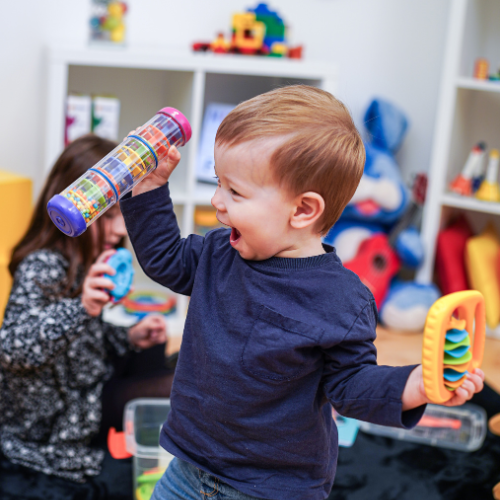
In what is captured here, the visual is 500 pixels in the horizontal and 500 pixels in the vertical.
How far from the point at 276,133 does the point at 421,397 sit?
293 mm

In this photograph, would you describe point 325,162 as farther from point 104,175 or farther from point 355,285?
point 104,175

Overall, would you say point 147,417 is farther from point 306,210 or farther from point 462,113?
point 462,113

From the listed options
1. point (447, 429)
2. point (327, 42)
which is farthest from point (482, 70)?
point (447, 429)

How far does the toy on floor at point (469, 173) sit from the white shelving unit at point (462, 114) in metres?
0.03

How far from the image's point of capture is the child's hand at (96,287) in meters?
1.05

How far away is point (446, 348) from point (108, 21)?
158cm

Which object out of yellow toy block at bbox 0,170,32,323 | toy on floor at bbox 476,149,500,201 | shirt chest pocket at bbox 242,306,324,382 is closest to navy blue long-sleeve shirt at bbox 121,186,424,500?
shirt chest pocket at bbox 242,306,324,382

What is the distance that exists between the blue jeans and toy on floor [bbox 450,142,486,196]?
156 cm

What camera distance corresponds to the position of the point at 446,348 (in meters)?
0.61

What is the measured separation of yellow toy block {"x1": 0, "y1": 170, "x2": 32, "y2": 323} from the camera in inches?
60.9

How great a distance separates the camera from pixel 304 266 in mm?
712

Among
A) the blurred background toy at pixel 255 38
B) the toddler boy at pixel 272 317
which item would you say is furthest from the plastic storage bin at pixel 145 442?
the blurred background toy at pixel 255 38

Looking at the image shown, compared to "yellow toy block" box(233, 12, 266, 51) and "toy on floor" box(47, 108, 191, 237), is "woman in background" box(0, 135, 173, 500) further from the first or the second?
"yellow toy block" box(233, 12, 266, 51)

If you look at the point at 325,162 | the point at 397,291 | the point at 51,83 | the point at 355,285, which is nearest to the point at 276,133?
the point at 325,162
